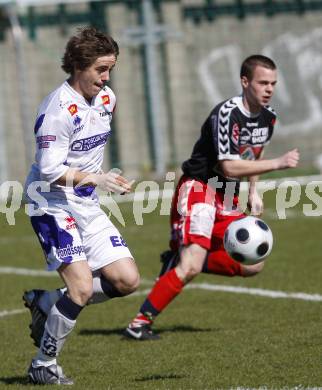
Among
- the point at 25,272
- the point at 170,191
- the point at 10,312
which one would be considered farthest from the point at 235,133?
the point at 170,191

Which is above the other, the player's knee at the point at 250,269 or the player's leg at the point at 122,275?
the player's leg at the point at 122,275

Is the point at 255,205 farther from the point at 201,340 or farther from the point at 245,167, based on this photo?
the point at 201,340

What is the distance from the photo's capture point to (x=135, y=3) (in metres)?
21.1

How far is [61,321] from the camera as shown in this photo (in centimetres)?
668

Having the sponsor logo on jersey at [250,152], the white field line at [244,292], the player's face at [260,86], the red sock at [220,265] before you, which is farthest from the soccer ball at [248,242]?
the white field line at [244,292]

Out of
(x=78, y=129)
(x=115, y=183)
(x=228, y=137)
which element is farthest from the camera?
(x=228, y=137)

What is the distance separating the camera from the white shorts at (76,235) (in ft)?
22.1

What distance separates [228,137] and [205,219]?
678 mm

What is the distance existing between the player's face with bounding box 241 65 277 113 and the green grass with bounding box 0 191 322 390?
1743mm

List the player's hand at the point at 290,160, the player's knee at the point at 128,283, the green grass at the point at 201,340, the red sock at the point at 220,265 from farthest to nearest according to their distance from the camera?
the red sock at the point at 220,265, the player's knee at the point at 128,283, the player's hand at the point at 290,160, the green grass at the point at 201,340

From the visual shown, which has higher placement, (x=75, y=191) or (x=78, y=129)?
(x=78, y=129)

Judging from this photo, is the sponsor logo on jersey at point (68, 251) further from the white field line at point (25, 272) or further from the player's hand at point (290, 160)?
the white field line at point (25, 272)

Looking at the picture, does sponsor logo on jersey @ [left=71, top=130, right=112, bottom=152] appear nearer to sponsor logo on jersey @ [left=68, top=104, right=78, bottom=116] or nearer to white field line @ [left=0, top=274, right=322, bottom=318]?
sponsor logo on jersey @ [left=68, top=104, right=78, bottom=116]

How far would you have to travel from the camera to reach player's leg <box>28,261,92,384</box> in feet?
21.9
